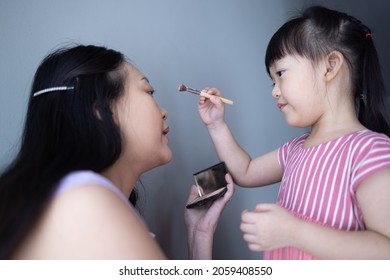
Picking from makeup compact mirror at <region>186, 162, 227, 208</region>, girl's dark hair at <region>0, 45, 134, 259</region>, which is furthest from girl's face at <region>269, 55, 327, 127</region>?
girl's dark hair at <region>0, 45, 134, 259</region>

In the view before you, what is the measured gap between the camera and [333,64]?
87 cm

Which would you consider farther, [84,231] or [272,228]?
[272,228]

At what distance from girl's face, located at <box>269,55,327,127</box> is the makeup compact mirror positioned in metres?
0.23

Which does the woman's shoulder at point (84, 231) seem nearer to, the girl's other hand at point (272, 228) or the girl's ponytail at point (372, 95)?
the girl's other hand at point (272, 228)

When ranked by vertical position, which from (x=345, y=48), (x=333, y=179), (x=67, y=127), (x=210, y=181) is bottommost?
(x=210, y=181)

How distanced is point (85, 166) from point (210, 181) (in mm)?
409

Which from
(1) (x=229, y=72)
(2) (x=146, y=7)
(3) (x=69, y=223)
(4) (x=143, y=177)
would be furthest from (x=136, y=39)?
(3) (x=69, y=223)

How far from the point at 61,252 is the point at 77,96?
1.04 ft

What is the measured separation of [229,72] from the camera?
3.90 ft

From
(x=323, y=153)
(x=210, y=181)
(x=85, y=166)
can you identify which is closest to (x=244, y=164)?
(x=210, y=181)

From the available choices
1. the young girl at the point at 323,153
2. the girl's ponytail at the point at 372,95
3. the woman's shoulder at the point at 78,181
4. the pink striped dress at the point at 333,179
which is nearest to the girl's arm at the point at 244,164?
the young girl at the point at 323,153

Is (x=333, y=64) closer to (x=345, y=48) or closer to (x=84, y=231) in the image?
(x=345, y=48)

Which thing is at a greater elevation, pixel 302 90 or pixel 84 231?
pixel 302 90

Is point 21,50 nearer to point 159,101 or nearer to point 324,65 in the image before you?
point 159,101
